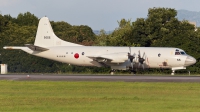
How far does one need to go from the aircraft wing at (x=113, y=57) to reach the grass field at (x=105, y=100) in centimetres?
1985

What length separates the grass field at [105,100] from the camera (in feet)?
70.5

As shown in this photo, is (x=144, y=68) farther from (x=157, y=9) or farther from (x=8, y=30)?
(x=8, y=30)

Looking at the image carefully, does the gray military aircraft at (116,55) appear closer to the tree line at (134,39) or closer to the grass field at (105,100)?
the tree line at (134,39)

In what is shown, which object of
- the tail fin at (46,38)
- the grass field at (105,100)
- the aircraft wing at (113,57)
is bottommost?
the grass field at (105,100)

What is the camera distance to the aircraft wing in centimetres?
5334

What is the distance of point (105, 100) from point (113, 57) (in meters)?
29.2

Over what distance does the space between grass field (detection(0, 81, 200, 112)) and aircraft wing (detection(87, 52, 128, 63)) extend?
19847mm

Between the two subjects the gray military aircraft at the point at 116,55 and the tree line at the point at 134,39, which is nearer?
the gray military aircraft at the point at 116,55

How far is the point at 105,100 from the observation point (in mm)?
24750

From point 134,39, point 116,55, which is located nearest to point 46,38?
point 116,55

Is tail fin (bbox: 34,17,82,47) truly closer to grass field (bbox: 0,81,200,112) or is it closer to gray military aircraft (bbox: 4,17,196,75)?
gray military aircraft (bbox: 4,17,196,75)

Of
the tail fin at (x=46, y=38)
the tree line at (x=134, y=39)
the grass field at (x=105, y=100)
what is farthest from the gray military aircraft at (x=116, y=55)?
the grass field at (x=105, y=100)

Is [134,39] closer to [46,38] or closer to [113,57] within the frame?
Result: [46,38]

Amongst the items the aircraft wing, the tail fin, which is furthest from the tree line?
the aircraft wing
